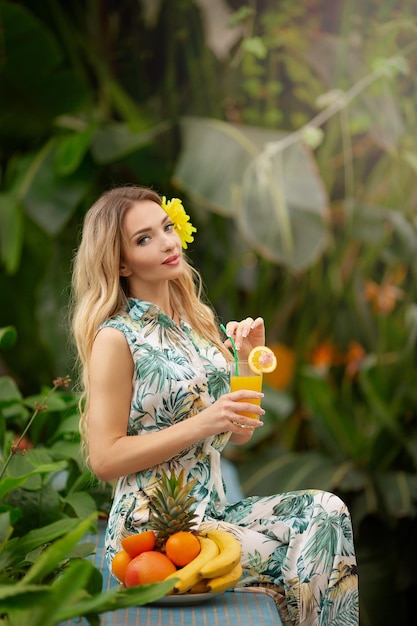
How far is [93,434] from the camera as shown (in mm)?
1707

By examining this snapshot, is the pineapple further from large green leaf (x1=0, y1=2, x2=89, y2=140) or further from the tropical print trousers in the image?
large green leaf (x1=0, y1=2, x2=89, y2=140)

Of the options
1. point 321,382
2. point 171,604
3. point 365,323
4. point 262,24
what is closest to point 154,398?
point 171,604

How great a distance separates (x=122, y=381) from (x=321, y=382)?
2139 mm

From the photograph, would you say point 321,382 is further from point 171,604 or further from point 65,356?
point 171,604

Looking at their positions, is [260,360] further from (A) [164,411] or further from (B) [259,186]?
(B) [259,186]

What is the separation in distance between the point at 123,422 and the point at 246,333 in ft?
0.88

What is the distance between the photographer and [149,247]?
70.7 inches

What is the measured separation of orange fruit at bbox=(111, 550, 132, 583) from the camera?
168 cm

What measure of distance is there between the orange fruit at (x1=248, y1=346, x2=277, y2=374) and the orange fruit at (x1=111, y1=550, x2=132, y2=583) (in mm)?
382

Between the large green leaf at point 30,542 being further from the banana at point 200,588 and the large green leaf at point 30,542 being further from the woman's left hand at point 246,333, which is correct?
the woman's left hand at point 246,333

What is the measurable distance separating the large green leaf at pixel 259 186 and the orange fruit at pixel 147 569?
2.19 meters

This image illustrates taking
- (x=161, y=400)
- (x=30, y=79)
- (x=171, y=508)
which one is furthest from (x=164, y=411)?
(x=30, y=79)

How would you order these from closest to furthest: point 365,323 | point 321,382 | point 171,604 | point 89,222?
point 171,604 → point 89,222 → point 321,382 → point 365,323

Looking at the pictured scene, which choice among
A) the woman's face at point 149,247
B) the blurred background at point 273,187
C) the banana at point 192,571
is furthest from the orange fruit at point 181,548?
the blurred background at point 273,187
